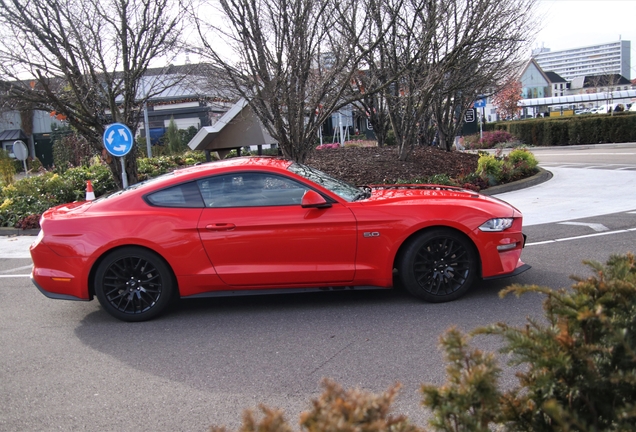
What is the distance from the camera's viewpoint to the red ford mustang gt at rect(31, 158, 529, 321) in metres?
5.75

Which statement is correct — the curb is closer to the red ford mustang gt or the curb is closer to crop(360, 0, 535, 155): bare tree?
crop(360, 0, 535, 155): bare tree

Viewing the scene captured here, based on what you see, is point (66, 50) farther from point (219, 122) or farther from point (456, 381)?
point (456, 381)

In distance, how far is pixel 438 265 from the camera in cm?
581

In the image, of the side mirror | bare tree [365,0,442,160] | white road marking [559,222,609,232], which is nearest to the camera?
the side mirror

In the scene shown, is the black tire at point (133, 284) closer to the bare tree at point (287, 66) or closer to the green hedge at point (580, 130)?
the bare tree at point (287, 66)

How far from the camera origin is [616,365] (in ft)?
6.55

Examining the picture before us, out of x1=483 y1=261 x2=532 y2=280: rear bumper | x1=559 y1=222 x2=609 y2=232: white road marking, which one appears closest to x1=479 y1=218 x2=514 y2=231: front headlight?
x1=483 y1=261 x2=532 y2=280: rear bumper

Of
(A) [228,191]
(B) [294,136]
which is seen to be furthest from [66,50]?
(A) [228,191]

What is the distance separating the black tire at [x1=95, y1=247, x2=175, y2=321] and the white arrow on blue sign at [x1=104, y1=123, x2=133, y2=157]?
257 inches

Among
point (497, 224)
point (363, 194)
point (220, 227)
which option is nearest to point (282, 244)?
point (220, 227)

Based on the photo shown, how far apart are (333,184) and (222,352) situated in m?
2.24

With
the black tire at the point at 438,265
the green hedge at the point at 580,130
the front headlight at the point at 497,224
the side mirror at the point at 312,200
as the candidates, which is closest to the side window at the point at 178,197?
the side mirror at the point at 312,200

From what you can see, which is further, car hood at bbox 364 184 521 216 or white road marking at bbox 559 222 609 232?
white road marking at bbox 559 222 609 232

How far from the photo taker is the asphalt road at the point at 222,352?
401 cm
